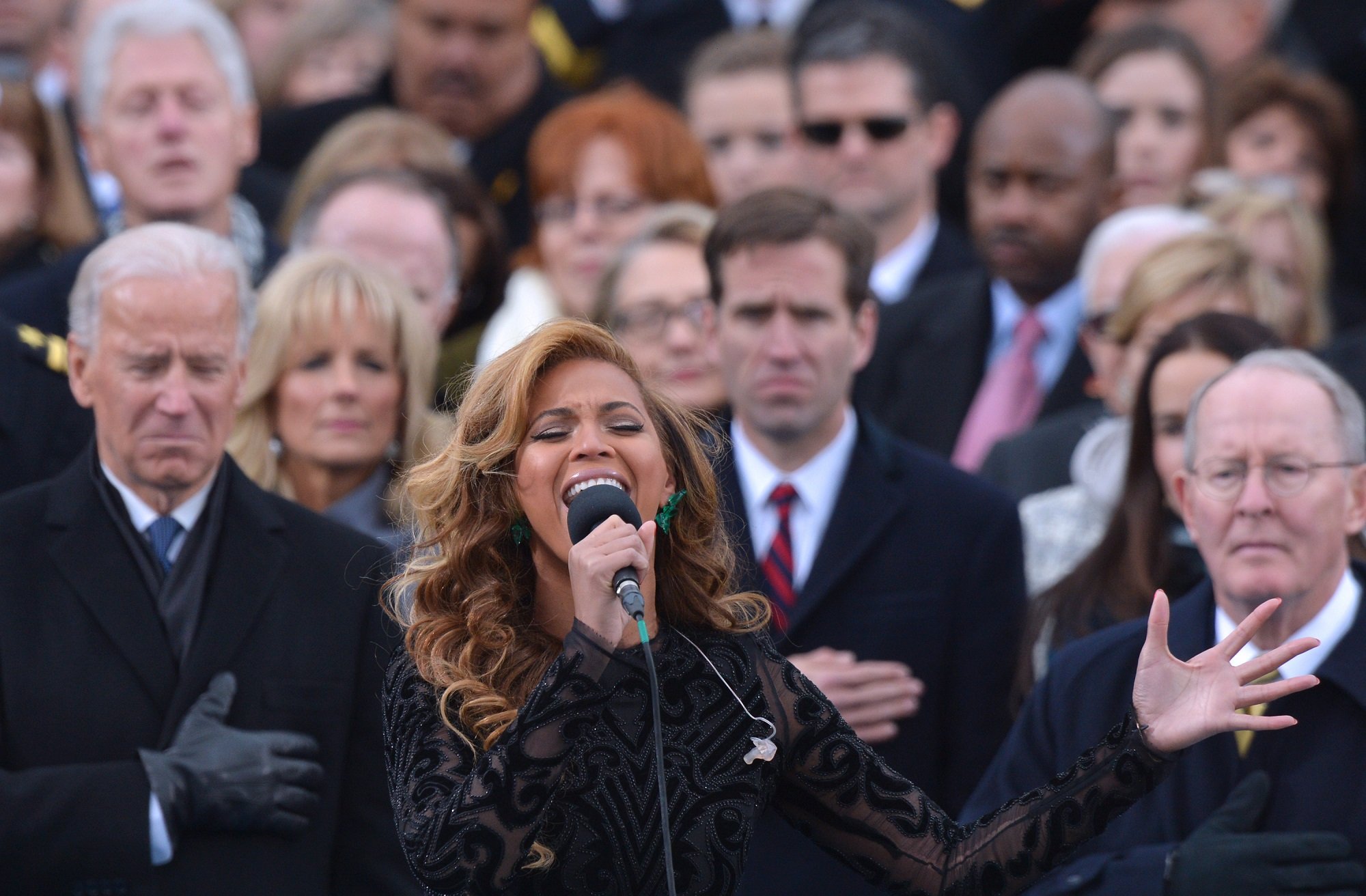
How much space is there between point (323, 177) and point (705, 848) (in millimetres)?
4541

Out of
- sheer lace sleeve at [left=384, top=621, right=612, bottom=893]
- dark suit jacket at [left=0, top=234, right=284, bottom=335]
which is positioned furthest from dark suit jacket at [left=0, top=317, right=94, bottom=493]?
sheer lace sleeve at [left=384, top=621, right=612, bottom=893]

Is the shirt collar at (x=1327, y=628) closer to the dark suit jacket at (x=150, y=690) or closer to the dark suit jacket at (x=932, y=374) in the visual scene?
the dark suit jacket at (x=150, y=690)

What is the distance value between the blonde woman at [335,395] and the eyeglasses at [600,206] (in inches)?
77.5

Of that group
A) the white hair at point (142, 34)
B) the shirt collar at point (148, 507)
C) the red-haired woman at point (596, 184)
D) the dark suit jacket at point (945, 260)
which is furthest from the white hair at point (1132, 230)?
the shirt collar at point (148, 507)

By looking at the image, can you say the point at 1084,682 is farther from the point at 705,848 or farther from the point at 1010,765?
the point at 705,848

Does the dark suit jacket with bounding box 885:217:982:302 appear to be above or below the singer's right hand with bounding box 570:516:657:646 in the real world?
above

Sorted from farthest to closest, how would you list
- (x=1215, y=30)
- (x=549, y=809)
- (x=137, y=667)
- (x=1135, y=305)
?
1. (x=1215, y=30)
2. (x=1135, y=305)
3. (x=137, y=667)
4. (x=549, y=809)

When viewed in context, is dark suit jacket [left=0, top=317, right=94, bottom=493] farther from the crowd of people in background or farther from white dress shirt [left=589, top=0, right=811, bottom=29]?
white dress shirt [left=589, top=0, right=811, bottom=29]

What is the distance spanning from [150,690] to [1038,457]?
9.92ft

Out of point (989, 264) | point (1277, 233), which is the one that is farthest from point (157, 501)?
point (1277, 233)

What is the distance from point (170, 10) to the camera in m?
6.64

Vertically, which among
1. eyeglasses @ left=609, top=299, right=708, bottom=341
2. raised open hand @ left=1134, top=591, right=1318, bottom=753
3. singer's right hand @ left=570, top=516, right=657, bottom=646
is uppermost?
eyeglasses @ left=609, top=299, right=708, bottom=341

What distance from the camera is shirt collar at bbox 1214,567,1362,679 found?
470cm

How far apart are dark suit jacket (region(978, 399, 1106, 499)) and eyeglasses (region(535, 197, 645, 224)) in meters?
1.90
